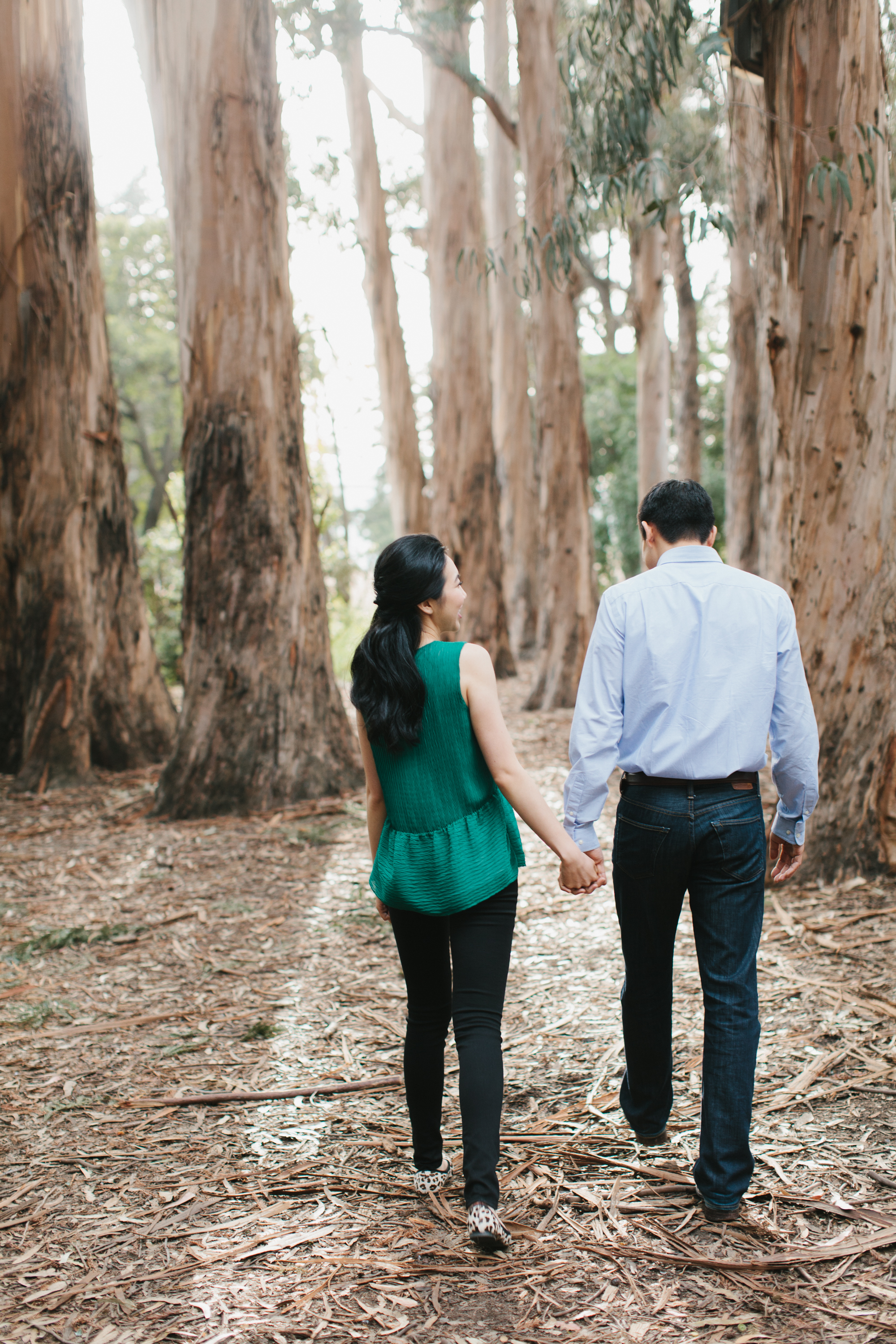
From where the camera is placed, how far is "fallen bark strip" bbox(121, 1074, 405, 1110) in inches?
133

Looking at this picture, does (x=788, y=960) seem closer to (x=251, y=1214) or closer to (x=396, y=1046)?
(x=396, y=1046)

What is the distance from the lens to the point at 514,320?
17156 millimetres

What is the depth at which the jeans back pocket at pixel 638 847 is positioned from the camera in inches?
104

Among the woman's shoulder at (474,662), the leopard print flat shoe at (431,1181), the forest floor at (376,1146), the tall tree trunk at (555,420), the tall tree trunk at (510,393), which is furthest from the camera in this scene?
the tall tree trunk at (510,393)

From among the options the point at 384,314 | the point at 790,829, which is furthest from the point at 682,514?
the point at 384,314

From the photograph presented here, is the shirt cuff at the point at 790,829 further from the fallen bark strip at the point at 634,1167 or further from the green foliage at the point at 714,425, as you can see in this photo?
the green foliage at the point at 714,425

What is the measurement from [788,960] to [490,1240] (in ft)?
7.45

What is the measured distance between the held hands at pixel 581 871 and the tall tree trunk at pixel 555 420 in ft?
26.7

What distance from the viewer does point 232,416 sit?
6848 mm

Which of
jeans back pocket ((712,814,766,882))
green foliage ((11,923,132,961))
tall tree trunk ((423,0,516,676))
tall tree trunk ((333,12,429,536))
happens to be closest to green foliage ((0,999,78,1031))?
green foliage ((11,923,132,961))

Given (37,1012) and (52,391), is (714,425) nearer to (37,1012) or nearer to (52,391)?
(52,391)

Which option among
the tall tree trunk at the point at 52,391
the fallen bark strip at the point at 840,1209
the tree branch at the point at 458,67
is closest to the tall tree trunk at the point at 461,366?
the tree branch at the point at 458,67

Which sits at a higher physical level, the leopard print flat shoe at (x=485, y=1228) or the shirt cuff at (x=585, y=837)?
the shirt cuff at (x=585, y=837)

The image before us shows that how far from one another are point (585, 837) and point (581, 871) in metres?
0.10
